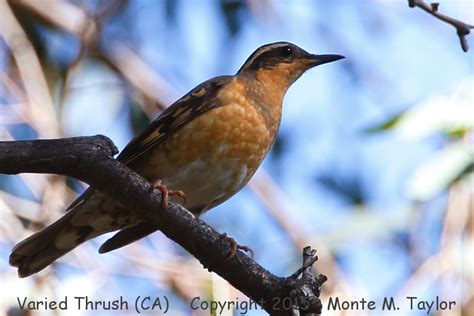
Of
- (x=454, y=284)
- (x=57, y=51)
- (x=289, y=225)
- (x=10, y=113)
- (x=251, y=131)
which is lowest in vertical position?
(x=454, y=284)

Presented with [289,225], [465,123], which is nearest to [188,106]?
[465,123]

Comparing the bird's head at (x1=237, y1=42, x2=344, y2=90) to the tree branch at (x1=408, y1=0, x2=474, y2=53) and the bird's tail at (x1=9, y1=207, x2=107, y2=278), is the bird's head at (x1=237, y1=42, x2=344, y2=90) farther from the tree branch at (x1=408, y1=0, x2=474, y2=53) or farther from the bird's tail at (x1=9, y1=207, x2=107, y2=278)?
the tree branch at (x1=408, y1=0, x2=474, y2=53)

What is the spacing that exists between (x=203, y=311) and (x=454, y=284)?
1698mm

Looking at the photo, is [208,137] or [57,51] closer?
[208,137]

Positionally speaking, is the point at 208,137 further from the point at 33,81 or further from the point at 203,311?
the point at 33,81

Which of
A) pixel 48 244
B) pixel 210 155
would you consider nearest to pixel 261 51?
pixel 210 155

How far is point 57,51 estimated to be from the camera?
8.38 metres

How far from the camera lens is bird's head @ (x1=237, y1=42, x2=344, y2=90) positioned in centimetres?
597

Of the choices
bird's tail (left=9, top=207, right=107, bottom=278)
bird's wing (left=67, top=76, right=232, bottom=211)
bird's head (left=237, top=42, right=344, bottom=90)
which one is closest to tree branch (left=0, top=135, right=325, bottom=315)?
bird's wing (left=67, top=76, right=232, bottom=211)

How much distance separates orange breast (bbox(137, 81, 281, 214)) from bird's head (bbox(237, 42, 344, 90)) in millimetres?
685

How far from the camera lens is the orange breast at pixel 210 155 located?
5.16 meters

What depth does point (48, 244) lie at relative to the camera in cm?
529

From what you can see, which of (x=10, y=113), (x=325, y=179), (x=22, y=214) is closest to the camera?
(x=22, y=214)

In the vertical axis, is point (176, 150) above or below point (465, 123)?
below
